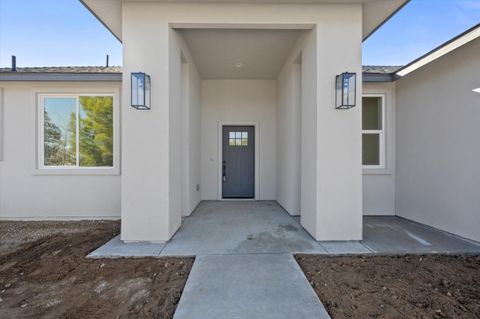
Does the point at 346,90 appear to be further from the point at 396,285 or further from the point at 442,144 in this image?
the point at 396,285

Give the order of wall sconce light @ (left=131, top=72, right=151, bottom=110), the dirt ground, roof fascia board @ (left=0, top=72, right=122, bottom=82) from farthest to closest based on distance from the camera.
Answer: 1. roof fascia board @ (left=0, top=72, right=122, bottom=82)
2. wall sconce light @ (left=131, top=72, right=151, bottom=110)
3. the dirt ground

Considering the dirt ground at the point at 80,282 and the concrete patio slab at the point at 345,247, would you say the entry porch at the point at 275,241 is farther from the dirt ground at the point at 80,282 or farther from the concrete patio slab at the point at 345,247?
the dirt ground at the point at 80,282

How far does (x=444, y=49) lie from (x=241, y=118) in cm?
448

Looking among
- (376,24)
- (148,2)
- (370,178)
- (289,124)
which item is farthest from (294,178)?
(148,2)

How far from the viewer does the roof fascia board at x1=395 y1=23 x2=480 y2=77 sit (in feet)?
11.2

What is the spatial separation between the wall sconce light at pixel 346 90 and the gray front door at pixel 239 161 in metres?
3.57

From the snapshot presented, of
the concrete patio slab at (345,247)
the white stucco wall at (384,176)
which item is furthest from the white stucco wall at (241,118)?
the concrete patio slab at (345,247)

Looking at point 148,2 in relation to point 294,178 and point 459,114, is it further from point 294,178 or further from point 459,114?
point 459,114

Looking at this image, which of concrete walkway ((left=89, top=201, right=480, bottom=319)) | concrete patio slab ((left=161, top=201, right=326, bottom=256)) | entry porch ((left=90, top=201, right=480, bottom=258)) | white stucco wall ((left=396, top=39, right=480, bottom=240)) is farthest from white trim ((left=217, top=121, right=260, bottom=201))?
white stucco wall ((left=396, top=39, right=480, bottom=240))

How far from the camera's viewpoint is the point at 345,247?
3.45 m

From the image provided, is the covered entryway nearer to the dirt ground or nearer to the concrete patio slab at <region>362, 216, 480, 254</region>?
the concrete patio slab at <region>362, 216, 480, 254</region>

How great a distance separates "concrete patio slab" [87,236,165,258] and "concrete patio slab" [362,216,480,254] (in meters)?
3.10

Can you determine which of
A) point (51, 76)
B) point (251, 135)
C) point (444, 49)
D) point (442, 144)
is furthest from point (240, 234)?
point (51, 76)

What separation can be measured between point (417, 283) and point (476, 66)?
343 cm
